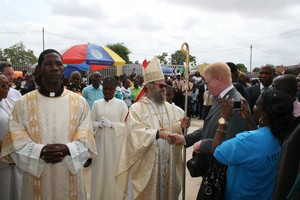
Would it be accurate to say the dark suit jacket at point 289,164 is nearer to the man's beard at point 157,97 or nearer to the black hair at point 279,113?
the black hair at point 279,113

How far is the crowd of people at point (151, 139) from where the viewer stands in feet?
7.42

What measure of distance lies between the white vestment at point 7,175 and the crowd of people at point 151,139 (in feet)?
0.04

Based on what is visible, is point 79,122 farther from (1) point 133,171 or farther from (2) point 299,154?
(2) point 299,154

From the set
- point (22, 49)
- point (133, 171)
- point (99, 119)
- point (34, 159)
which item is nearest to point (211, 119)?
point (133, 171)

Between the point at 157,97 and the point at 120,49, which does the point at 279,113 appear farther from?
the point at 120,49

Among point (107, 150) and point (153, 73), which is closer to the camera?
point (153, 73)

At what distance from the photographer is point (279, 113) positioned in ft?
7.36

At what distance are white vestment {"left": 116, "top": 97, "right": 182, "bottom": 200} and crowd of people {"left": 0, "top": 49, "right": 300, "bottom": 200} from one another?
1 centimetres

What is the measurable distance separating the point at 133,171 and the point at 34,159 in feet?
5.02

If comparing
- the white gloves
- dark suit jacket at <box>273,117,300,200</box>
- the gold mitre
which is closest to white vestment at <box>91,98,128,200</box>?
the white gloves

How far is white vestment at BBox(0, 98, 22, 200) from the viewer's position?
11.5 ft

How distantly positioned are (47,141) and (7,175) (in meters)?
1.10

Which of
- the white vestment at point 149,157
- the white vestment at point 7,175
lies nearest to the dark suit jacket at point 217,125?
the white vestment at point 149,157

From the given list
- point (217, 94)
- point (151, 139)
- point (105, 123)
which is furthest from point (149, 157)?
point (105, 123)
